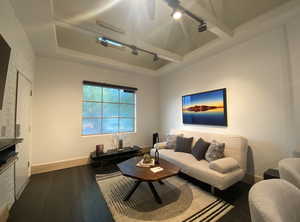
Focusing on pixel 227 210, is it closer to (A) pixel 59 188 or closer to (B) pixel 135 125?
(A) pixel 59 188

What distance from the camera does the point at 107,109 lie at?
4.08 m

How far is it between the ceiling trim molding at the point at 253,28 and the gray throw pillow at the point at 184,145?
2.16 metres

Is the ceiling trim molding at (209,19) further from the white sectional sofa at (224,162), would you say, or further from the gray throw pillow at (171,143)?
the gray throw pillow at (171,143)

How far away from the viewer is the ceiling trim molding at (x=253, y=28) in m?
2.01

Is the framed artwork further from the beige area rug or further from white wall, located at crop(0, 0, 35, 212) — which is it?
white wall, located at crop(0, 0, 35, 212)

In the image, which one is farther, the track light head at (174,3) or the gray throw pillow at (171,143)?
the gray throw pillow at (171,143)

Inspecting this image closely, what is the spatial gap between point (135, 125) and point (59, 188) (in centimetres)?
262

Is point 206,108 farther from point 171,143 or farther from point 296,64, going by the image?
point 296,64

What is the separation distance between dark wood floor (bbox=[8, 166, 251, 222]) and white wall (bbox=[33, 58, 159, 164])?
2.25 ft

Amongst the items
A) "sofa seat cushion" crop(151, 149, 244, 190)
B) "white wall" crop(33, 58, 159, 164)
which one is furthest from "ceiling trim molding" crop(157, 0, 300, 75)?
"white wall" crop(33, 58, 159, 164)

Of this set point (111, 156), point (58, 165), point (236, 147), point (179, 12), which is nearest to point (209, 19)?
point (179, 12)

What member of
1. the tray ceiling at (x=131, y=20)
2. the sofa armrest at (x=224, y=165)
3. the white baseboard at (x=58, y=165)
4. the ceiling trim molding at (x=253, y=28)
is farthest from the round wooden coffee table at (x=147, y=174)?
the ceiling trim molding at (x=253, y=28)

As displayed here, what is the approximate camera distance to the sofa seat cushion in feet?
6.61

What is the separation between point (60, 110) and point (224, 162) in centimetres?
383
